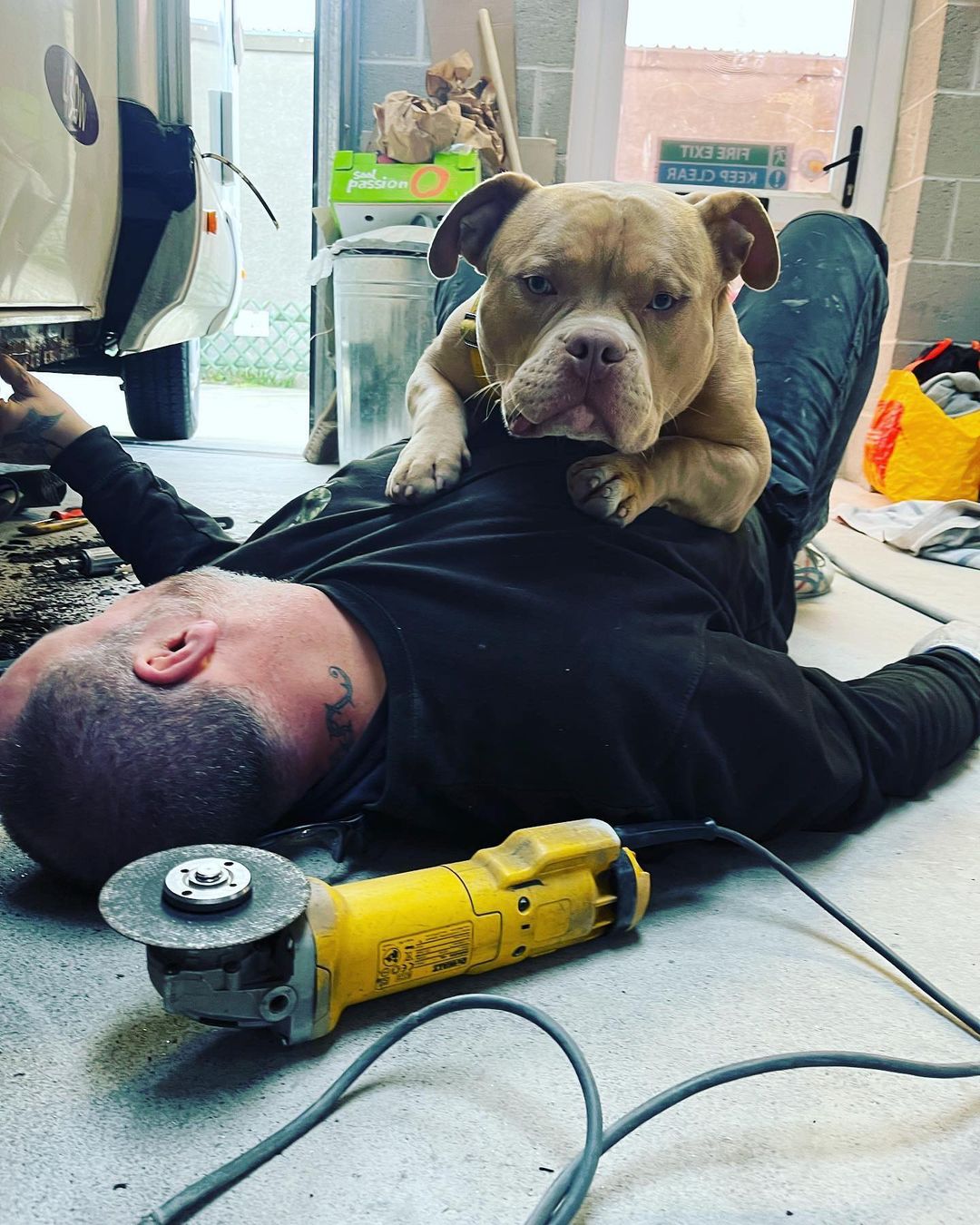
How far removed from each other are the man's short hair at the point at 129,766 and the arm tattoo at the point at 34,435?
774mm

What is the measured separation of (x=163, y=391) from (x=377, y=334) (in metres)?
1.13

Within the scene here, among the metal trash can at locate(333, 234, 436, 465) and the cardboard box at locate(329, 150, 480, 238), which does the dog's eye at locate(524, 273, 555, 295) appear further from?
the cardboard box at locate(329, 150, 480, 238)

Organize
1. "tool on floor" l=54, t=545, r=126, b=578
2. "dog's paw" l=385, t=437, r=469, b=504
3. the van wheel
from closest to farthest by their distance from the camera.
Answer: "dog's paw" l=385, t=437, r=469, b=504 < "tool on floor" l=54, t=545, r=126, b=578 < the van wheel

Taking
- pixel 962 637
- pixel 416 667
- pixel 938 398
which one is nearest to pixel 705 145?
pixel 938 398

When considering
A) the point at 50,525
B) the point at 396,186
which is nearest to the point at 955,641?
the point at 50,525

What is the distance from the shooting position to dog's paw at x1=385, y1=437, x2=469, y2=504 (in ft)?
4.28

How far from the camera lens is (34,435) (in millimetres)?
1604

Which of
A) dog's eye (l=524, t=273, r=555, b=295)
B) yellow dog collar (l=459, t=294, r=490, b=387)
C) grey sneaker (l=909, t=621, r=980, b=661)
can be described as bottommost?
grey sneaker (l=909, t=621, r=980, b=661)

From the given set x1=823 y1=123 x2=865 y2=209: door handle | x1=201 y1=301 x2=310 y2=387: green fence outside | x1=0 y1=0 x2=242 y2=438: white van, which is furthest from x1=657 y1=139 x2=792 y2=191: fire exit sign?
x1=201 y1=301 x2=310 y2=387: green fence outside

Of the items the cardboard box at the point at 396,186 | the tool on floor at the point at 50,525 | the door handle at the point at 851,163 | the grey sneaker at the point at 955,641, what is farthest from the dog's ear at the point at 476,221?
the door handle at the point at 851,163

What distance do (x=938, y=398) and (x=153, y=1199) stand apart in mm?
4127

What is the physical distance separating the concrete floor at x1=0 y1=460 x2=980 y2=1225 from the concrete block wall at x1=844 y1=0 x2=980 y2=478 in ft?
13.6

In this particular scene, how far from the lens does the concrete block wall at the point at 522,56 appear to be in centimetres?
438

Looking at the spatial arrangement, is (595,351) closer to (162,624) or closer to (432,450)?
(432,450)
